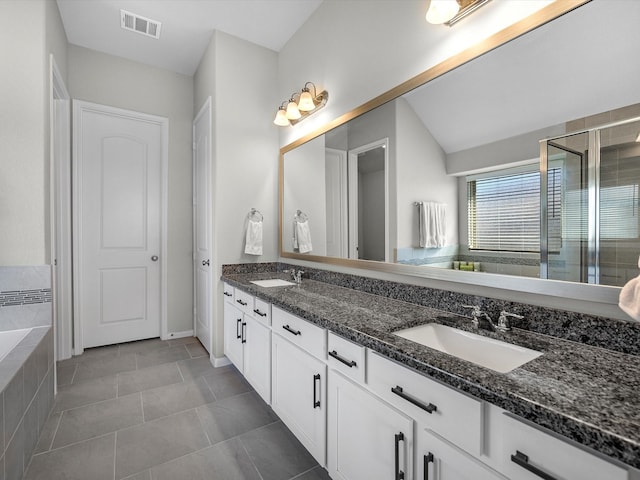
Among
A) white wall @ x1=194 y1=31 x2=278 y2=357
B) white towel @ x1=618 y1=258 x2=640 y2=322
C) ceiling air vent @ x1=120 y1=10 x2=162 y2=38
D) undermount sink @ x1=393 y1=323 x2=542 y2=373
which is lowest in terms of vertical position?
undermount sink @ x1=393 y1=323 x2=542 y2=373

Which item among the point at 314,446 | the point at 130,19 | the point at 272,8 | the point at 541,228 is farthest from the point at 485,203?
the point at 130,19

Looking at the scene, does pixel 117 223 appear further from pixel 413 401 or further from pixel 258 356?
pixel 413 401

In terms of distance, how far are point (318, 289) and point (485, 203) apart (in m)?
1.16

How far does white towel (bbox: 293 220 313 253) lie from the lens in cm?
264

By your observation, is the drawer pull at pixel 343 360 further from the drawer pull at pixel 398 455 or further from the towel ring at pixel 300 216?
the towel ring at pixel 300 216

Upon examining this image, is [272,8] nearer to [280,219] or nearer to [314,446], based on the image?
[280,219]


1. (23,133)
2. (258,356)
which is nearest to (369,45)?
(258,356)

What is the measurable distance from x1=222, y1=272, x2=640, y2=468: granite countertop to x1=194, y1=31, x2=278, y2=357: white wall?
1.57m

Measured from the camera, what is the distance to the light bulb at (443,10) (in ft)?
4.50

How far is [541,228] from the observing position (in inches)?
46.5

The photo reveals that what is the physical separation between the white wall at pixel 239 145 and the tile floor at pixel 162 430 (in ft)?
1.59

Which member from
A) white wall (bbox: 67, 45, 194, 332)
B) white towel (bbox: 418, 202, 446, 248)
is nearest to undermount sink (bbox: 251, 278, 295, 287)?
white towel (bbox: 418, 202, 446, 248)

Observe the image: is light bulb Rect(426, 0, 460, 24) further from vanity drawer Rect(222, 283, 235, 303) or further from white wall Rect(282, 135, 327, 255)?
vanity drawer Rect(222, 283, 235, 303)

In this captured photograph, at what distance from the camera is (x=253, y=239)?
2865 millimetres
